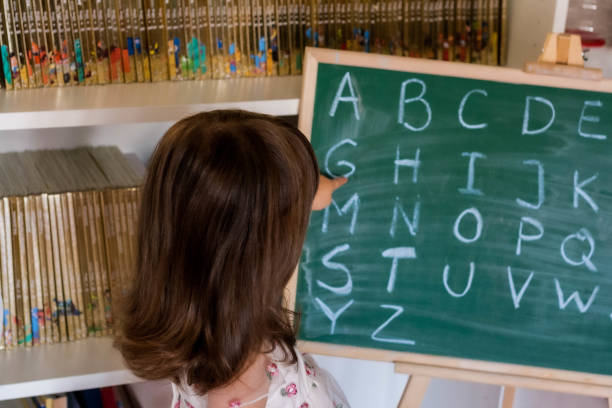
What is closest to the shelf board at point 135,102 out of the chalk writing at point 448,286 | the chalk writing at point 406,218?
the chalk writing at point 406,218

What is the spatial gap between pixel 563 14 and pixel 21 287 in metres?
1.09

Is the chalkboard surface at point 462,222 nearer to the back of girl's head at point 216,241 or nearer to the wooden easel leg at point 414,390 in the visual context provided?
the wooden easel leg at point 414,390

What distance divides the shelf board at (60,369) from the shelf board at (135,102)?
415 millimetres

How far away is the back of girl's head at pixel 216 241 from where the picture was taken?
91cm

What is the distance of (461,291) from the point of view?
4.00 feet

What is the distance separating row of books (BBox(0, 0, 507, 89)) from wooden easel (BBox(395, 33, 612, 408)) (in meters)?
0.29

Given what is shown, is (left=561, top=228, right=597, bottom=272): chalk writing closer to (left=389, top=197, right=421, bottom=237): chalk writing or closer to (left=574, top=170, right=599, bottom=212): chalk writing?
(left=574, top=170, right=599, bottom=212): chalk writing

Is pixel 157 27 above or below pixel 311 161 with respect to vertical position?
above

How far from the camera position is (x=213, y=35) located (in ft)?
4.28

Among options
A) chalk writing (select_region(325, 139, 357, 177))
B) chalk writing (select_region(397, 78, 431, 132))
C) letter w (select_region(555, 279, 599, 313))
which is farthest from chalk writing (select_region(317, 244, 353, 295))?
letter w (select_region(555, 279, 599, 313))

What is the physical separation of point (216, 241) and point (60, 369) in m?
0.49

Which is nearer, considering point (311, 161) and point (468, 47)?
point (311, 161)

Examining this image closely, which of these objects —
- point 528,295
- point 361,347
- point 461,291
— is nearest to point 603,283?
point 528,295

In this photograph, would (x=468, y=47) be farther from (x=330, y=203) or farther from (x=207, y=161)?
(x=207, y=161)
